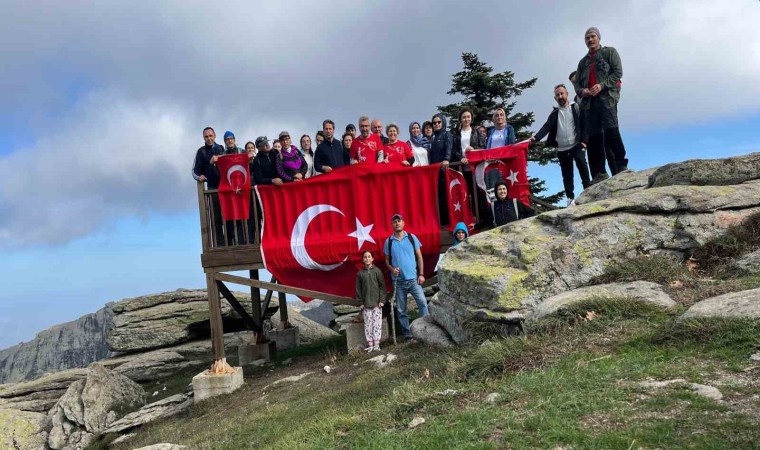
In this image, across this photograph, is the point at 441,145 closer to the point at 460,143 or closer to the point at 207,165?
the point at 460,143

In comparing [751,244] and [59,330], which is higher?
[751,244]

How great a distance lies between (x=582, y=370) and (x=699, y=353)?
0.87 meters

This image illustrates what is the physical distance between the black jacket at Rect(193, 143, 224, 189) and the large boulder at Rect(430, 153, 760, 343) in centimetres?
623

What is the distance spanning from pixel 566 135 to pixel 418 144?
9.26 ft

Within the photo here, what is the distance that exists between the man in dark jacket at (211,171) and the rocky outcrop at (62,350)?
13332 mm

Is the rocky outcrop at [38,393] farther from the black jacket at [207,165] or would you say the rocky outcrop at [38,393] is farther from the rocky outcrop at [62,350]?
the black jacket at [207,165]

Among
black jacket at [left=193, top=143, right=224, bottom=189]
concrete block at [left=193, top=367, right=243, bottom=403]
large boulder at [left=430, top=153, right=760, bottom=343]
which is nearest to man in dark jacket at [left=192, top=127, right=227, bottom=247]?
black jacket at [left=193, top=143, right=224, bottom=189]

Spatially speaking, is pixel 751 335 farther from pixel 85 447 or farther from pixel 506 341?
pixel 85 447

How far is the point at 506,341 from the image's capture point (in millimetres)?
5164

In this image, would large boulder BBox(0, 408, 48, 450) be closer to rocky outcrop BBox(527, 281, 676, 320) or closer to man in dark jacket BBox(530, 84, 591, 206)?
rocky outcrop BBox(527, 281, 676, 320)

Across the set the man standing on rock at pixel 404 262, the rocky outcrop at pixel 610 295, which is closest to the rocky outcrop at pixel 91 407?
the man standing on rock at pixel 404 262

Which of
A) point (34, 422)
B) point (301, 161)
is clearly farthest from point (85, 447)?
point (301, 161)

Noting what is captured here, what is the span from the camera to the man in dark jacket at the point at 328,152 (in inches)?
429

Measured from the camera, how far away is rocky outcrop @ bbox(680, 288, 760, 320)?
4.29 metres
